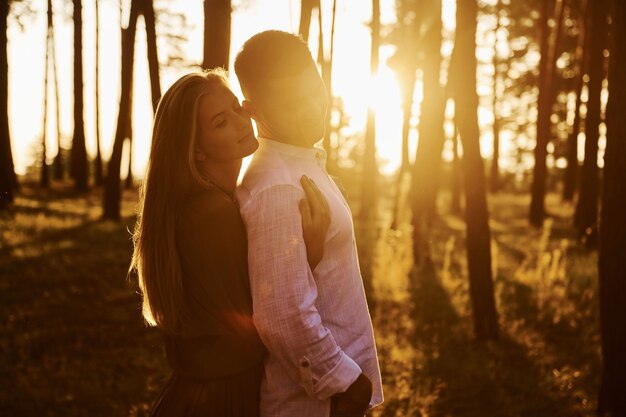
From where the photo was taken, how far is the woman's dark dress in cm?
239

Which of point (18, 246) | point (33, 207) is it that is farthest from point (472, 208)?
point (33, 207)

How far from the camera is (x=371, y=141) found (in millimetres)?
19812

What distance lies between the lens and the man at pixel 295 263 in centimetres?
230

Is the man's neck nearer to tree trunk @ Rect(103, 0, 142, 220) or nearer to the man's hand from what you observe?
the man's hand

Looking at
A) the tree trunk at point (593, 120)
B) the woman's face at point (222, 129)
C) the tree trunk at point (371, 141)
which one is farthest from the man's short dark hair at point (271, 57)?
the tree trunk at point (371, 141)

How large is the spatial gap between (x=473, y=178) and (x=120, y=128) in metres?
11.0

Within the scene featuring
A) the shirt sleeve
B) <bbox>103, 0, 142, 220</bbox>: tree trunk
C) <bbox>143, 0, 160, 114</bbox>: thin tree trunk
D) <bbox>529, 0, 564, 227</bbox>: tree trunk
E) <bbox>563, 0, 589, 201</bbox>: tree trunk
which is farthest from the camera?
<bbox>563, 0, 589, 201</bbox>: tree trunk

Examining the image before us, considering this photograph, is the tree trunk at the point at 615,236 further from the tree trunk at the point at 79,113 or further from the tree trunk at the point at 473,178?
the tree trunk at the point at 79,113

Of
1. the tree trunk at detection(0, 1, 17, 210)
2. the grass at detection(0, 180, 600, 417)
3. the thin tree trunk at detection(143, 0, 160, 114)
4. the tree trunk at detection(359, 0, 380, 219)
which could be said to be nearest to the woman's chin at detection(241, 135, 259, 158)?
the grass at detection(0, 180, 600, 417)

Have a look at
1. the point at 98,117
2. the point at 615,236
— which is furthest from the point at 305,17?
the point at 98,117

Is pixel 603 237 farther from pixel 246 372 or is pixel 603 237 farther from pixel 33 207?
pixel 33 207

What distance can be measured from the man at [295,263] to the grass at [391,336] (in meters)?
3.28

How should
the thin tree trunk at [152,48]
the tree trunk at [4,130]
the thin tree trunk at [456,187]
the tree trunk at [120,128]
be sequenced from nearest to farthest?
the tree trunk at [4,130]
the thin tree trunk at [152,48]
the tree trunk at [120,128]
the thin tree trunk at [456,187]

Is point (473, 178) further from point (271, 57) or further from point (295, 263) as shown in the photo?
point (295, 263)
